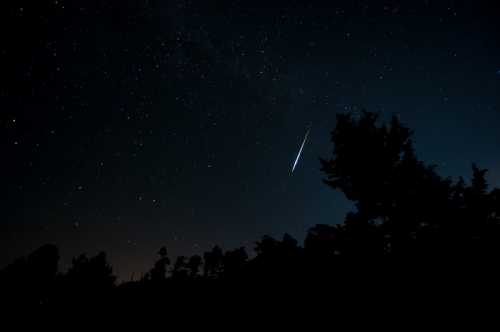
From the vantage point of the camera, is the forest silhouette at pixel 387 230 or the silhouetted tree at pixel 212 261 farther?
the silhouetted tree at pixel 212 261

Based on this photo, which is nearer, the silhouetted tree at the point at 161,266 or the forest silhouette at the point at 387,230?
the forest silhouette at the point at 387,230

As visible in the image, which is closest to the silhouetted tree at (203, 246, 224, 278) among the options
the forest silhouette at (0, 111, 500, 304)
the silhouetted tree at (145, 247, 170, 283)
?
the silhouetted tree at (145, 247, 170, 283)

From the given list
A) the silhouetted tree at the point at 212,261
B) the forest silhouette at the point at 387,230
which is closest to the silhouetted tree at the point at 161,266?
the silhouetted tree at the point at 212,261

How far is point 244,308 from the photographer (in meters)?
9.69

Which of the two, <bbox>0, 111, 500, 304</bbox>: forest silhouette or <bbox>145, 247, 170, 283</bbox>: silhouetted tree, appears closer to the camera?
<bbox>0, 111, 500, 304</bbox>: forest silhouette

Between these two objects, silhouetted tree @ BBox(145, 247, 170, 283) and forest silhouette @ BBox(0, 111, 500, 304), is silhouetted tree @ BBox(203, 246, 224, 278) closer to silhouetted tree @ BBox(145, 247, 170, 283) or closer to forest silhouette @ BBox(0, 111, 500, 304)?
silhouetted tree @ BBox(145, 247, 170, 283)

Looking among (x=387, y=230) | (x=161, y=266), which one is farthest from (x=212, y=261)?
(x=387, y=230)

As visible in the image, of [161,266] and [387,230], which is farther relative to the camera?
[161,266]

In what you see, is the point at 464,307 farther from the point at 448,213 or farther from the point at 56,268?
the point at 56,268

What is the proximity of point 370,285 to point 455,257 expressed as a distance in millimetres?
2660

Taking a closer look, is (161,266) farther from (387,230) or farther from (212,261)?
(387,230)

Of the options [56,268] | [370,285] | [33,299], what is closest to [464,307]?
[370,285]

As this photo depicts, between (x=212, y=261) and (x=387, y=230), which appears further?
(x=212, y=261)

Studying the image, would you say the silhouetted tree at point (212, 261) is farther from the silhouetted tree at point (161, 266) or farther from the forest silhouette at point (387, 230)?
the forest silhouette at point (387, 230)
